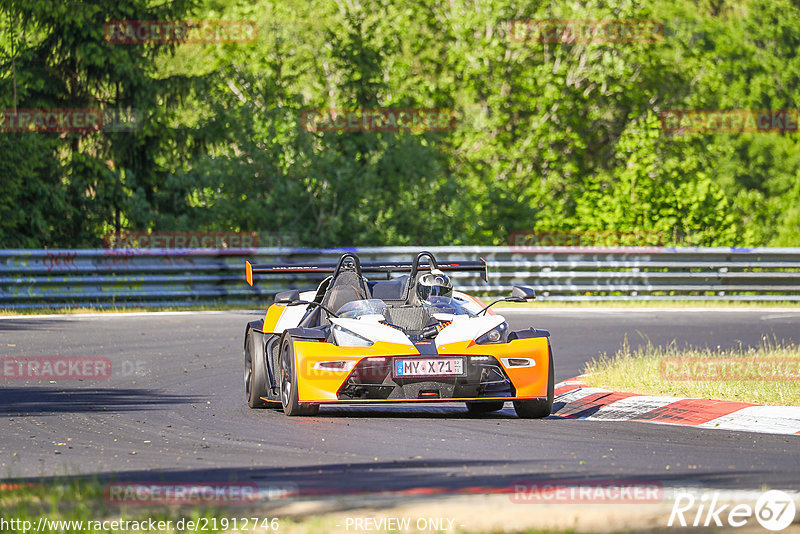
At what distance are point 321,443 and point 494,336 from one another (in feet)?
6.91

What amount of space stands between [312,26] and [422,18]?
5062 mm

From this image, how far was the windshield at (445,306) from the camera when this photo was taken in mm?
10453

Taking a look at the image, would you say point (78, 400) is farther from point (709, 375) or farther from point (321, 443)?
point (709, 375)

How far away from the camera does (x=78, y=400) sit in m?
11.4

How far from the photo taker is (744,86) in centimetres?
5141

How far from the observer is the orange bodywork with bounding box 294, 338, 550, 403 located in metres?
9.75

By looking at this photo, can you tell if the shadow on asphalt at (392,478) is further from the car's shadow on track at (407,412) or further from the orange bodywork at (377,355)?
the car's shadow on track at (407,412)

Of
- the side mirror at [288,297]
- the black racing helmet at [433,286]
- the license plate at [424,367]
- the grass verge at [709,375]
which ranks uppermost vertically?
the black racing helmet at [433,286]

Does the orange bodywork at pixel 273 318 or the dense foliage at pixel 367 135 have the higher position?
the dense foliage at pixel 367 135

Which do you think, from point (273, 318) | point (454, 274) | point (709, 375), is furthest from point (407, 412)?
point (454, 274)

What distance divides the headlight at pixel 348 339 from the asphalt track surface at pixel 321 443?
613 mm

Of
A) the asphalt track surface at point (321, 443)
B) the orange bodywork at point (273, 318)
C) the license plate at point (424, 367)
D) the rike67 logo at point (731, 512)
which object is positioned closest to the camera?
the rike67 logo at point (731, 512)

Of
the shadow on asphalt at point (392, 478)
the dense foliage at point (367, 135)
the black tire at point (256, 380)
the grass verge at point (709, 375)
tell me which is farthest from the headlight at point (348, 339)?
the dense foliage at point (367, 135)

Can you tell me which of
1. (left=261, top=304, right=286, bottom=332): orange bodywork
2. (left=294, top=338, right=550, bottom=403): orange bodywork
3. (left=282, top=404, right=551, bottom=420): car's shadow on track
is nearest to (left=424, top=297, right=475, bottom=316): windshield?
(left=294, top=338, right=550, bottom=403): orange bodywork
